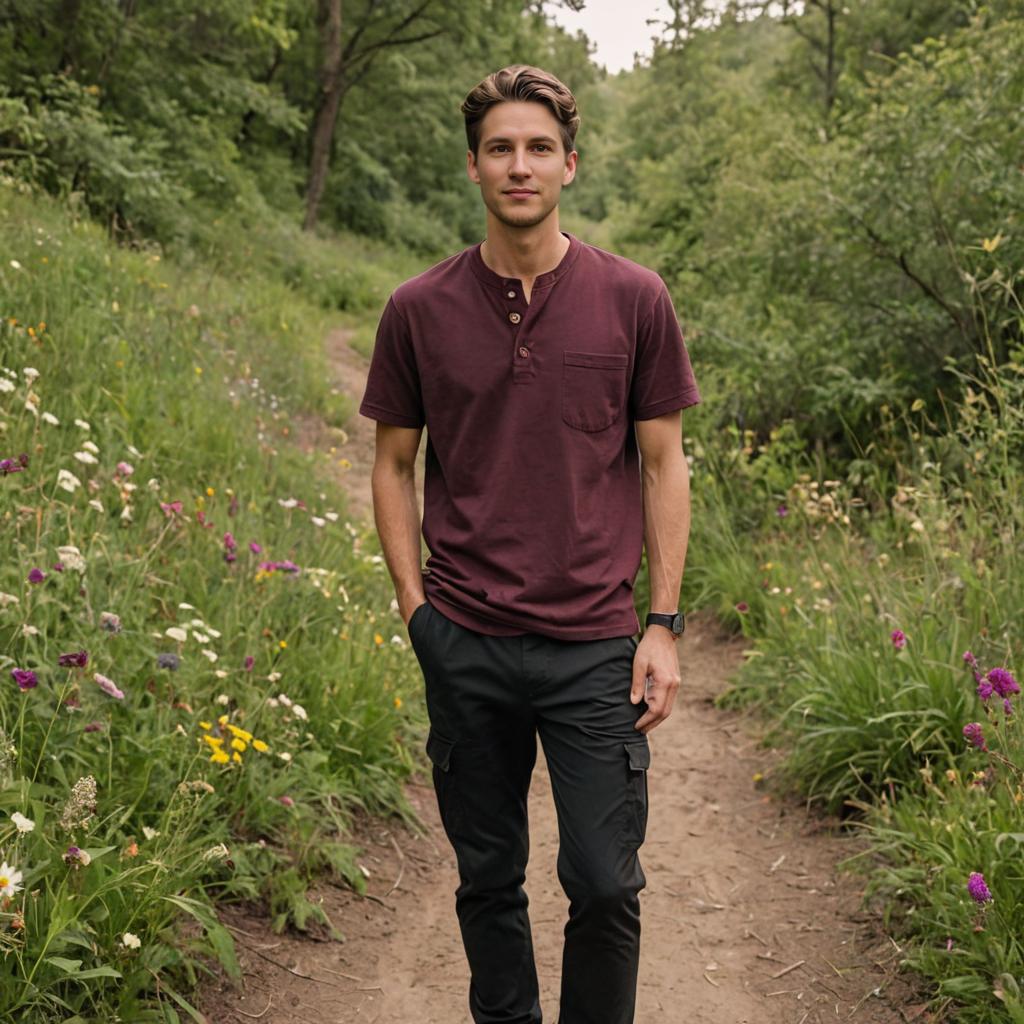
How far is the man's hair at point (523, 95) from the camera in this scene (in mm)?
2564

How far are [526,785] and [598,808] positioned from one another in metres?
0.35

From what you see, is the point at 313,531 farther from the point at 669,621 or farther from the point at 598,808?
the point at 598,808

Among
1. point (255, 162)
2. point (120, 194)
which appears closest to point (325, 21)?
point (255, 162)

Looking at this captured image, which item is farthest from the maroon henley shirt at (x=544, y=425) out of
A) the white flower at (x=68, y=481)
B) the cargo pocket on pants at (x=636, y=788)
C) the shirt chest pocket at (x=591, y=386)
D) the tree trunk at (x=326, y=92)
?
the tree trunk at (x=326, y=92)

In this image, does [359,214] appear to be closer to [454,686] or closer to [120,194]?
[120,194]

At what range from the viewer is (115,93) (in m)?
13.5

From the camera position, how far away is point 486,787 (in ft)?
8.90

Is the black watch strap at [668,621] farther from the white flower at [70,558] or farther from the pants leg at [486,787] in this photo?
the white flower at [70,558]

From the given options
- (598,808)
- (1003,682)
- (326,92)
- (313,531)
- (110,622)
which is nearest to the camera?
(598,808)

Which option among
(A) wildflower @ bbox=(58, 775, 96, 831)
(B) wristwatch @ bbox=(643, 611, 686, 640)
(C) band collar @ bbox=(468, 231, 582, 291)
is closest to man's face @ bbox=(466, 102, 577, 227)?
(C) band collar @ bbox=(468, 231, 582, 291)

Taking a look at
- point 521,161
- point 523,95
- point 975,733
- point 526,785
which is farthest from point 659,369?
point 975,733

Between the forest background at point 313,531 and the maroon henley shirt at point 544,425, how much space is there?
3.37 ft

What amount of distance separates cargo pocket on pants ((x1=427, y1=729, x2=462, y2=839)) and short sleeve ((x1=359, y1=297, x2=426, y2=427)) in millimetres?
777

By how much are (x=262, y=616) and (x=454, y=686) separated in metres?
2.19
